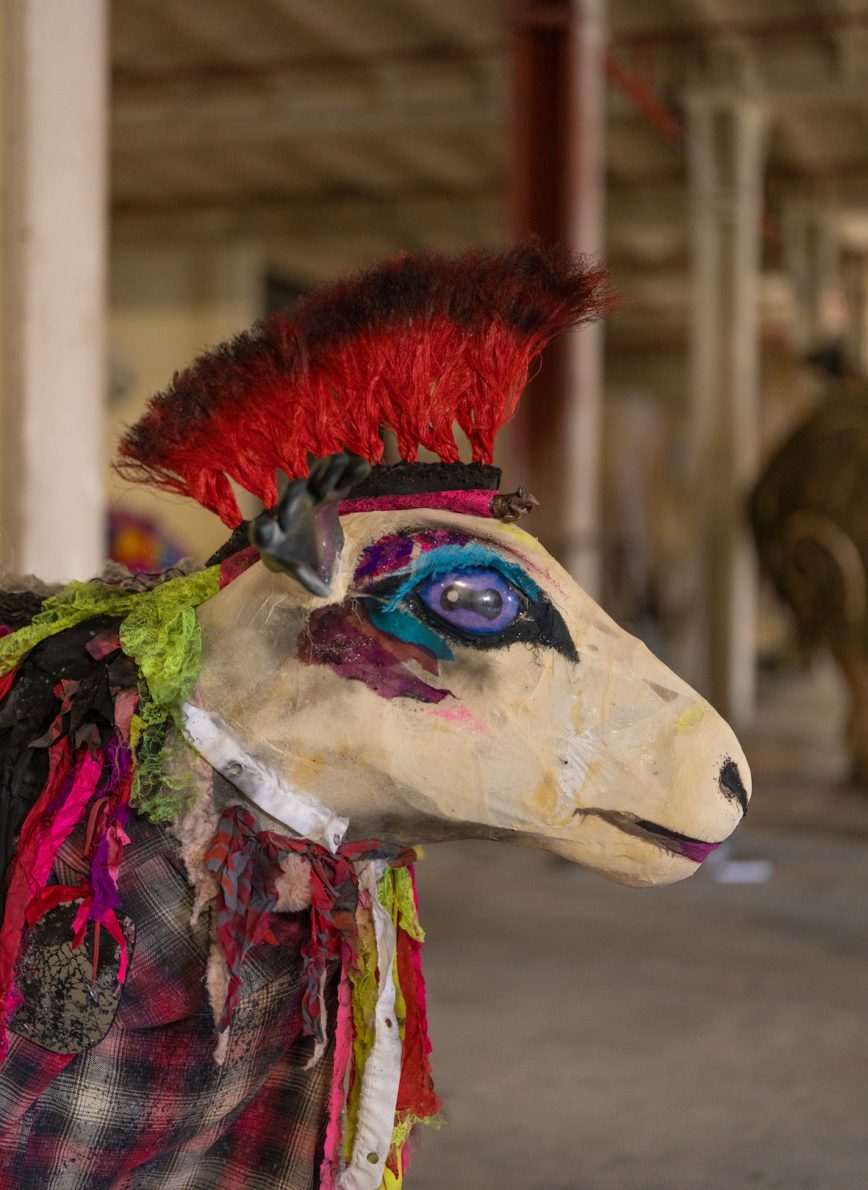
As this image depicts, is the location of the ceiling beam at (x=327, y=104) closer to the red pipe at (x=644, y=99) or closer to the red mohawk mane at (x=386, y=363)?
the red pipe at (x=644, y=99)

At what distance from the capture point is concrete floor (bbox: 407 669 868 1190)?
2115mm

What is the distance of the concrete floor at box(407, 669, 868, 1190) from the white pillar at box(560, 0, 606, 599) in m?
1.04

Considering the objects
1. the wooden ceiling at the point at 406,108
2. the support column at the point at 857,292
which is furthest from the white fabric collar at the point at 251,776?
the support column at the point at 857,292

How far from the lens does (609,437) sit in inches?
363

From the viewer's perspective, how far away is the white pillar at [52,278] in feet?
7.44

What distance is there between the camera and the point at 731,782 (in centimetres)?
103

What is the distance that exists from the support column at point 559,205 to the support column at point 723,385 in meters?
2.61

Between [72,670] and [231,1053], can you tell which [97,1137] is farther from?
[72,670]

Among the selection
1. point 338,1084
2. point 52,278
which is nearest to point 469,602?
point 338,1084

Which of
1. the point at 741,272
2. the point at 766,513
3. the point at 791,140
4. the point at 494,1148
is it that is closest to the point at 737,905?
the point at 494,1148

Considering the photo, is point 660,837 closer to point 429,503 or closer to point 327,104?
point 429,503

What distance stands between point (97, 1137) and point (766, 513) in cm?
467

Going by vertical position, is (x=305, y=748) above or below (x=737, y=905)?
above

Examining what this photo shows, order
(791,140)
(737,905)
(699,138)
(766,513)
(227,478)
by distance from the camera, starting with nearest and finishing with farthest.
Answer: (227,478) → (737,905) → (766,513) → (699,138) → (791,140)
